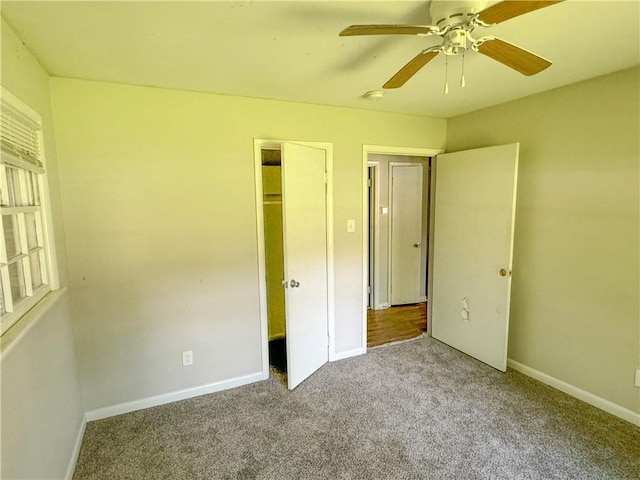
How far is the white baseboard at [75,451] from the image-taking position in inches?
71.1

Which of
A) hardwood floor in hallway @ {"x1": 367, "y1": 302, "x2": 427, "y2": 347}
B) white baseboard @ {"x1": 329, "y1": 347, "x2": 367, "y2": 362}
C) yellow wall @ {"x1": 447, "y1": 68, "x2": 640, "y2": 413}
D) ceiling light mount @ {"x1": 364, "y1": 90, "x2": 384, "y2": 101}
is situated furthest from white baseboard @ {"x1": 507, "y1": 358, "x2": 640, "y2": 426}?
ceiling light mount @ {"x1": 364, "y1": 90, "x2": 384, "y2": 101}

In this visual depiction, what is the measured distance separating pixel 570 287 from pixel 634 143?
104 cm

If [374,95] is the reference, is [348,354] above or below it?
below

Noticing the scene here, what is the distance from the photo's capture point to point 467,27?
1.24 meters

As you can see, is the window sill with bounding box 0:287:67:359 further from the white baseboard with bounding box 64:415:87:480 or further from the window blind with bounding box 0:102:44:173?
the white baseboard with bounding box 64:415:87:480

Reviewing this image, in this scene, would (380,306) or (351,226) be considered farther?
(380,306)

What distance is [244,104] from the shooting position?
253 cm

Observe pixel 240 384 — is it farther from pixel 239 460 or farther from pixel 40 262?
pixel 40 262

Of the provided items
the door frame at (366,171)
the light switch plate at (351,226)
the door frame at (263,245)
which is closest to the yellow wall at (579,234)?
the door frame at (366,171)

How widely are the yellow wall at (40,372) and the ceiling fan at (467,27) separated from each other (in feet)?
5.38

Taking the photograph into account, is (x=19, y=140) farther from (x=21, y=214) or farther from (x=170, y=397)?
(x=170, y=397)

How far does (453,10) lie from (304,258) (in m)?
1.89

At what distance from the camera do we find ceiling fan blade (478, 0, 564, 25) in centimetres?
101

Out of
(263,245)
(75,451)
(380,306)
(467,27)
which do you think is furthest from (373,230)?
(75,451)
